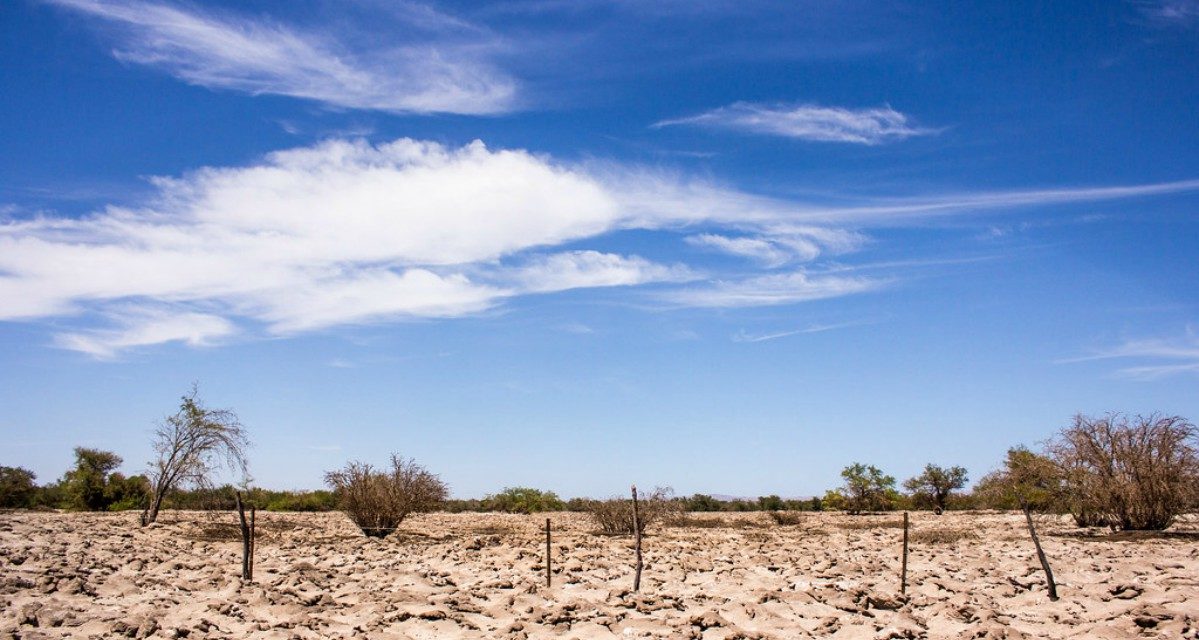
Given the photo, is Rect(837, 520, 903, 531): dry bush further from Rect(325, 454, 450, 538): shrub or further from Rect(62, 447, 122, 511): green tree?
Rect(62, 447, 122, 511): green tree

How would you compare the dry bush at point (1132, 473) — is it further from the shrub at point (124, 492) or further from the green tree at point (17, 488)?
the green tree at point (17, 488)

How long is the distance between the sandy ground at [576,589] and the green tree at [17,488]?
2487 cm

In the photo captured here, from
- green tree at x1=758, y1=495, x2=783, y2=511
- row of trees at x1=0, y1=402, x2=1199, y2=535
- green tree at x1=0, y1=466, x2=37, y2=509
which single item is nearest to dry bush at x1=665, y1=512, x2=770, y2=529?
row of trees at x1=0, y1=402, x2=1199, y2=535

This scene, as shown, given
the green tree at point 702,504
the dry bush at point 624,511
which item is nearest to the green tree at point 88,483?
the dry bush at point 624,511

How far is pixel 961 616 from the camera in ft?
40.4

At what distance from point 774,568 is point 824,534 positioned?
1038 centimetres

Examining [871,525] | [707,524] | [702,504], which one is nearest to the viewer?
[871,525]

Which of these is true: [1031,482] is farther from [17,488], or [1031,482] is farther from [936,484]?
[17,488]

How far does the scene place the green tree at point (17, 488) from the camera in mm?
40250

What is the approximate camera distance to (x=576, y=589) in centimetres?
1460

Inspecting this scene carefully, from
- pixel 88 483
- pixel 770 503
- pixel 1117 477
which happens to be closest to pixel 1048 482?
pixel 1117 477

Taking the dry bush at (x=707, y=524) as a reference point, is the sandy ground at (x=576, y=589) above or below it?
above

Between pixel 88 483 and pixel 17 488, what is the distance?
8.57 metres

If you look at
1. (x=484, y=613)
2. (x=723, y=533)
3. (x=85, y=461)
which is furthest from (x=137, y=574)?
(x=85, y=461)
